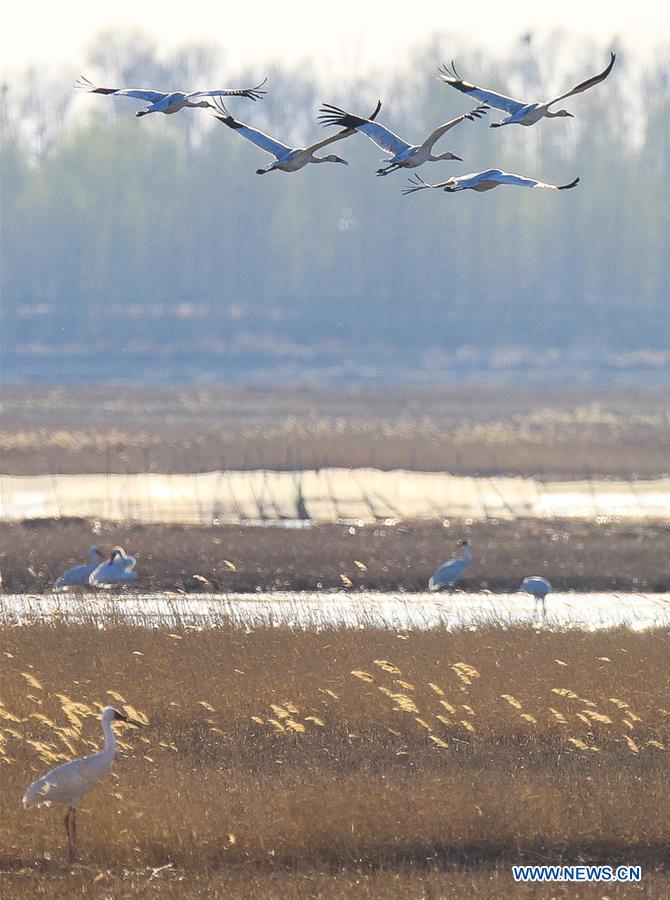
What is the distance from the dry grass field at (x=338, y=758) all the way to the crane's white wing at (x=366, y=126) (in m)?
5.15

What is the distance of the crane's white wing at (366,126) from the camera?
1245 cm

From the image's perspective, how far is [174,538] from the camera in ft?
98.2

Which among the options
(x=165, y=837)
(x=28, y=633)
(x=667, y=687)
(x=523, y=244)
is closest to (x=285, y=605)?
(x=28, y=633)

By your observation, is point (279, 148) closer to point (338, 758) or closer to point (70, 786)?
point (70, 786)

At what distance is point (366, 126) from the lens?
12742mm

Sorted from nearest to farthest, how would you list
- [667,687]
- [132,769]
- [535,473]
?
[132,769] → [667,687] → [535,473]

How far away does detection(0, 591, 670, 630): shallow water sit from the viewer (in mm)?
22531

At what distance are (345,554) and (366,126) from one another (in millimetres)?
16349

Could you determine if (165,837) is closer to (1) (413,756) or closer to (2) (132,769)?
(2) (132,769)

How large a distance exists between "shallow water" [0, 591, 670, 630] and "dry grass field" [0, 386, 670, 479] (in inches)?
642

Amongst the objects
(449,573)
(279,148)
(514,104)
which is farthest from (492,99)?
(449,573)

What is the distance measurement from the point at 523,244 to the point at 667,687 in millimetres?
94125

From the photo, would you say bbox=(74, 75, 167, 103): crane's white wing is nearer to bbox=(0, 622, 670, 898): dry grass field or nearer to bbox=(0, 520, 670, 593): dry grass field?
bbox=(0, 622, 670, 898): dry grass field

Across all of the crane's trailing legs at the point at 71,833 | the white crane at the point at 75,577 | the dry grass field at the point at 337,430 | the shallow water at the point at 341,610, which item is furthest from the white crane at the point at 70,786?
the dry grass field at the point at 337,430
